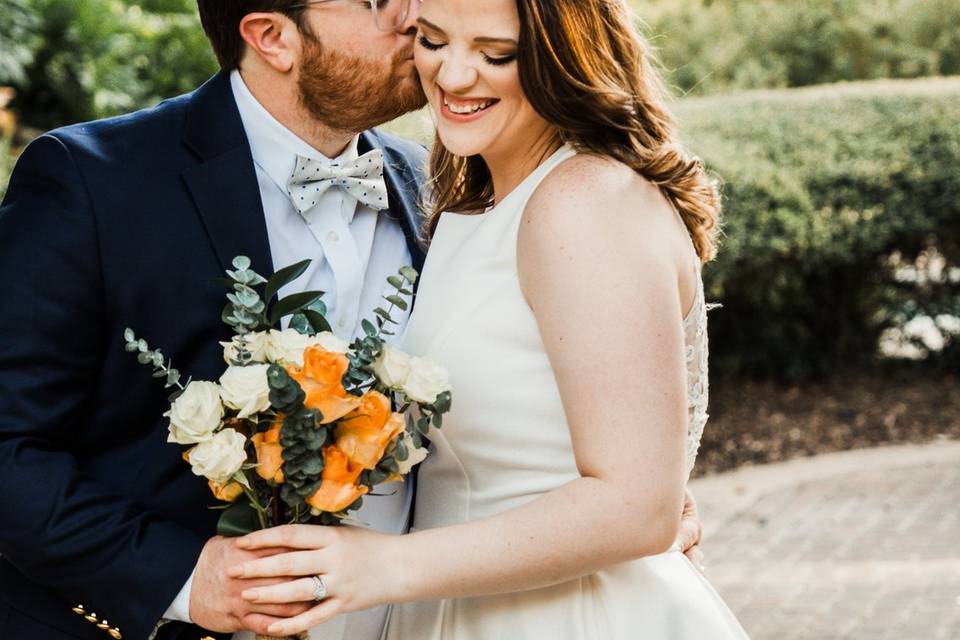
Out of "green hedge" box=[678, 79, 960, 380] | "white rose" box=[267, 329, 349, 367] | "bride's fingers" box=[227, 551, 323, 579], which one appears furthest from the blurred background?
"white rose" box=[267, 329, 349, 367]

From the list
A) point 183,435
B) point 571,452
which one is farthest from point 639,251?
point 183,435

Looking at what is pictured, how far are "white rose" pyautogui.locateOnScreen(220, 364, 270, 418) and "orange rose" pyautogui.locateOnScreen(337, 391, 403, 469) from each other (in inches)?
5.8

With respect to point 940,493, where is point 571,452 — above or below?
above

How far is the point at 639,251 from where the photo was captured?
218 cm

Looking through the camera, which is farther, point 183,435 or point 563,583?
point 563,583

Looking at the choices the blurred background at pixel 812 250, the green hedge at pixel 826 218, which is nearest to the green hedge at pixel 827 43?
the blurred background at pixel 812 250

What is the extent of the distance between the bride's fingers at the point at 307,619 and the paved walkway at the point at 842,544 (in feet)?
12.3

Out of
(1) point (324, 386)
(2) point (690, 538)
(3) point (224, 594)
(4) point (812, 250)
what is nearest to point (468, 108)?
(1) point (324, 386)

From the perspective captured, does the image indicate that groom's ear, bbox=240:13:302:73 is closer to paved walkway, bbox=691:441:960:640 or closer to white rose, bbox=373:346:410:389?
white rose, bbox=373:346:410:389

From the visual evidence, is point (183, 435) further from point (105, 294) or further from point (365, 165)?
point (365, 165)

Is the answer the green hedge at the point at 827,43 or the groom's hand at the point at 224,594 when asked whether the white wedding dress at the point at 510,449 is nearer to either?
the groom's hand at the point at 224,594

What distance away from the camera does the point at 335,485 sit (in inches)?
80.3

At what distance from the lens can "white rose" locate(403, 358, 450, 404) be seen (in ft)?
6.82

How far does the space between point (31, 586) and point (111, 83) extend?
8.58 meters
